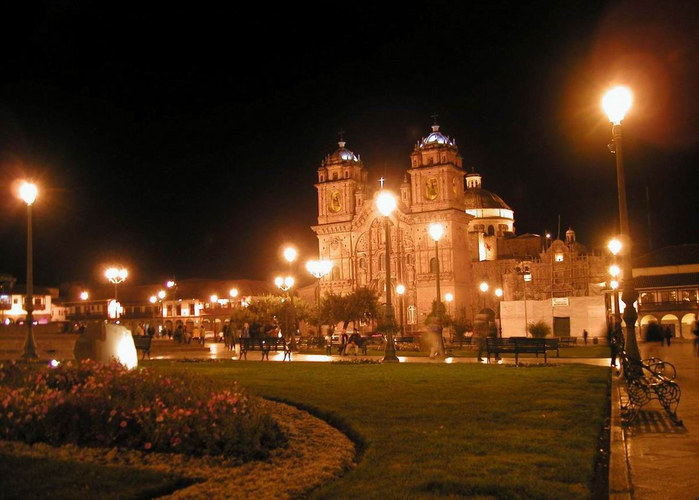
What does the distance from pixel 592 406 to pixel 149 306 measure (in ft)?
272

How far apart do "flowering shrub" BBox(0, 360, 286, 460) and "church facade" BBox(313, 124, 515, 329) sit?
65.5 metres

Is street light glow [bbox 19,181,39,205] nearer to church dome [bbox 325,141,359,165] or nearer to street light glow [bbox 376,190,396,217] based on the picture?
street light glow [bbox 376,190,396,217]

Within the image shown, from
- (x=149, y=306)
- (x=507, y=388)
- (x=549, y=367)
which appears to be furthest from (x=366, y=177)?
(x=507, y=388)

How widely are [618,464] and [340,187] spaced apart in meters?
76.8

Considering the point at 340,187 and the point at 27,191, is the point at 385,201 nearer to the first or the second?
the point at 27,191

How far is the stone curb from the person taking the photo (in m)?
6.08

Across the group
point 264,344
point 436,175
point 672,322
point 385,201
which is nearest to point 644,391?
point 385,201

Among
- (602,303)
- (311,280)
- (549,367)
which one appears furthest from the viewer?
(311,280)

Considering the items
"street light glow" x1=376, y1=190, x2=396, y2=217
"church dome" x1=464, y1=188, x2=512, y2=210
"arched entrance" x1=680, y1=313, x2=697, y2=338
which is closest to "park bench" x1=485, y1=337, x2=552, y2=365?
"street light glow" x1=376, y1=190, x2=396, y2=217

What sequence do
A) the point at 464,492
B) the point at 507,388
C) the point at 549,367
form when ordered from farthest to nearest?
the point at 549,367 < the point at 507,388 < the point at 464,492

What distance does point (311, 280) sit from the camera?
9412 centimetres

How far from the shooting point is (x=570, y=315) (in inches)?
1836

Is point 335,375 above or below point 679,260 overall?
below

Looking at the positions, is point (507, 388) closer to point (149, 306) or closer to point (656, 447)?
point (656, 447)
